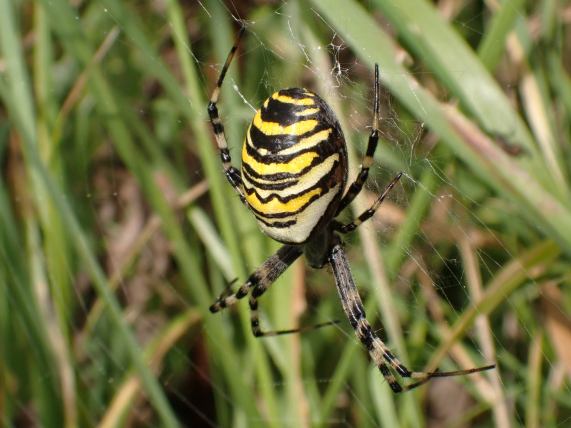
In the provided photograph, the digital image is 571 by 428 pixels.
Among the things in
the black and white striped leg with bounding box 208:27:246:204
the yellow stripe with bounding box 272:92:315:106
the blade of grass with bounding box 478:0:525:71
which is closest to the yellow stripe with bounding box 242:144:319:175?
the yellow stripe with bounding box 272:92:315:106

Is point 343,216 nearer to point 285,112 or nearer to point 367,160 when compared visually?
point 367,160

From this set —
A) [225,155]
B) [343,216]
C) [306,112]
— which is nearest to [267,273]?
[343,216]

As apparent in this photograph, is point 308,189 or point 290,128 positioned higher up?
point 290,128

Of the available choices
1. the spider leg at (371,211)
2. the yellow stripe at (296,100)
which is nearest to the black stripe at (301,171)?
the yellow stripe at (296,100)

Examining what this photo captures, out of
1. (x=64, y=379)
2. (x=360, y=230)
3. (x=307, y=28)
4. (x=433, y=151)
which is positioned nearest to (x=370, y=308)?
(x=360, y=230)

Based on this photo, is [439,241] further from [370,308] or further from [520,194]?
[520,194]

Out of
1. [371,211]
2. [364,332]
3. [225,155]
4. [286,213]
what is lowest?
[364,332]
